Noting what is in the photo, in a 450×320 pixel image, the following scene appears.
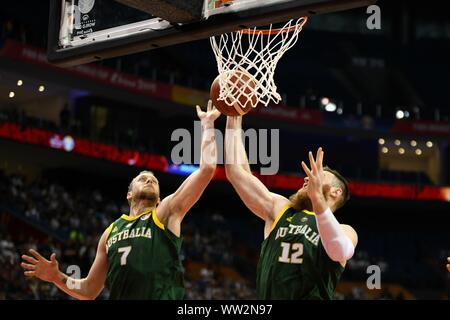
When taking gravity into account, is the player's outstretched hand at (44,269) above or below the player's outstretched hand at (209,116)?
below

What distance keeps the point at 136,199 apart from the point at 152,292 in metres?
0.63

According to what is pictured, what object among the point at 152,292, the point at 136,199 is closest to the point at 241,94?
the point at 136,199

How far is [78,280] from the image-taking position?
4980 mm

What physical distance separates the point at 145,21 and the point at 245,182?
1.06 meters

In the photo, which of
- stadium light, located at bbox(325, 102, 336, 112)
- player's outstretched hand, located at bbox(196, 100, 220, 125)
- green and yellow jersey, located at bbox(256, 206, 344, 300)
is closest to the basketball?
player's outstretched hand, located at bbox(196, 100, 220, 125)

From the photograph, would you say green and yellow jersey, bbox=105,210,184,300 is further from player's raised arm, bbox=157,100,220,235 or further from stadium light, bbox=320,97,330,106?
stadium light, bbox=320,97,330,106

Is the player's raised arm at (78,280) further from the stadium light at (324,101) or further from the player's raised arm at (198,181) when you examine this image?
the stadium light at (324,101)

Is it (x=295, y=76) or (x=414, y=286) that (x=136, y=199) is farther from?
(x=295, y=76)

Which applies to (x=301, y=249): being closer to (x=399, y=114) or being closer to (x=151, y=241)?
(x=151, y=241)

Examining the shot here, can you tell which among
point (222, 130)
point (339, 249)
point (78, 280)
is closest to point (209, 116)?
point (339, 249)

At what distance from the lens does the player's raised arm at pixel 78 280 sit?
4.93 m

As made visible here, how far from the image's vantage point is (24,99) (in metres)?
21.2

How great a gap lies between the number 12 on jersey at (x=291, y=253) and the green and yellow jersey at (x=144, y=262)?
735mm

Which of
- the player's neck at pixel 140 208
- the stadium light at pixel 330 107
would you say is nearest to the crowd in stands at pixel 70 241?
the stadium light at pixel 330 107
